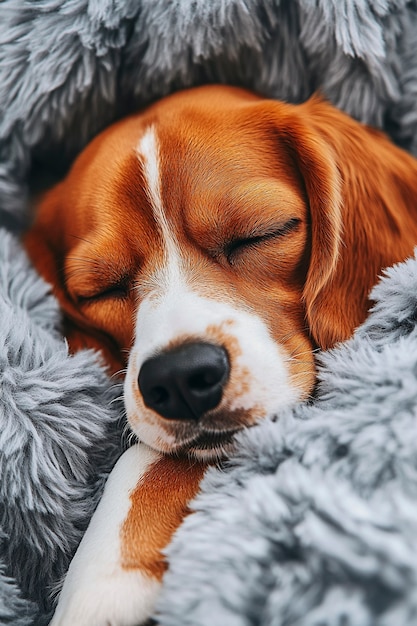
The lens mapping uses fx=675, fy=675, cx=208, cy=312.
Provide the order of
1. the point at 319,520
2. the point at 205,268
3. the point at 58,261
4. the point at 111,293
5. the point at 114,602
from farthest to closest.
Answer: the point at 58,261
the point at 111,293
the point at 205,268
the point at 114,602
the point at 319,520

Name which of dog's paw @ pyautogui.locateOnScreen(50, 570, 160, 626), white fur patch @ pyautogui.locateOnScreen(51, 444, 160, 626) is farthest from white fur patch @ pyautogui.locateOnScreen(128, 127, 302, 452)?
dog's paw @ pyautogui.locateOnScreen(50, 570, 160, 626)

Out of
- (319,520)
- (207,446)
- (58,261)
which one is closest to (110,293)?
(58,261)

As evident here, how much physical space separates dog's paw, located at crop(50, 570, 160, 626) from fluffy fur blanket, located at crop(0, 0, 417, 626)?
7cm

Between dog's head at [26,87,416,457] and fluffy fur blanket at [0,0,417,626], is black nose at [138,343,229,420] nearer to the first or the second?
dog's head at [26,87,416,457]

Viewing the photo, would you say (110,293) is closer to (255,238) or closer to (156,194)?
(156,194)

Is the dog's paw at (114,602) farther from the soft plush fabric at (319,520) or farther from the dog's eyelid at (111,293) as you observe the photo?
the dog's eyelid at (111,293)

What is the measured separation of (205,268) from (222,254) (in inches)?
1.7

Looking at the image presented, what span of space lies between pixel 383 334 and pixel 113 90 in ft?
2.88

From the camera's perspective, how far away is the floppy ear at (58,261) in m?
1.44

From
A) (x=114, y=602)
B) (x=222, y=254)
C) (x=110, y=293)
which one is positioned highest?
(x=222, y=254)

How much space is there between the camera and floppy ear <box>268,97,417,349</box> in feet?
4.04

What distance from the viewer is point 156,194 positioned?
1.31 meters

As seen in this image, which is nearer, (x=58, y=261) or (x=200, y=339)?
(x=200, y=339)

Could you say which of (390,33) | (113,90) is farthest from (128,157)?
(390,33)
